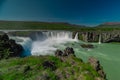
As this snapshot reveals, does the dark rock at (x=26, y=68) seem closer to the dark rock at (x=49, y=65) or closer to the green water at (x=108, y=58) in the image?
the dark rock at (x=49, y=65)

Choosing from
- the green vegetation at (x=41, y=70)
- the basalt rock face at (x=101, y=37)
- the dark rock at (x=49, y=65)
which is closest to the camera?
the green vegetation at (x=41, y=70)

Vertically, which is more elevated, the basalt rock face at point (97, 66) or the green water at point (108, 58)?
the basalt rock face at point (97, 66)

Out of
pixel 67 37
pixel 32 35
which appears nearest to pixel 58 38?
pixel 67 37

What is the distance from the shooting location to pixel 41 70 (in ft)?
29.3

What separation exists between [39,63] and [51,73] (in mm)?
1092

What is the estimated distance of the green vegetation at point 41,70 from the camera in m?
8.11

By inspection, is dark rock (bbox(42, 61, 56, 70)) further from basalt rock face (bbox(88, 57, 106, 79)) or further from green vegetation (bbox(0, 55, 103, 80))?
basalt rock face (bbox(88, 57, 106, 79))

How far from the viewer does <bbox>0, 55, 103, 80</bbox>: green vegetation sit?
8109 millimetres

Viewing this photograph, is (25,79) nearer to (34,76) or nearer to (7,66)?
(34,76)

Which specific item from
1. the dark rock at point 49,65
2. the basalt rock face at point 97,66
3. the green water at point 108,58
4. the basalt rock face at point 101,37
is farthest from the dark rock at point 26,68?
the basalt rock face at point 101,37

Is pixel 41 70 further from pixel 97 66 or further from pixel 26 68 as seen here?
pixel 97 66

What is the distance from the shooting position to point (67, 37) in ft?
155

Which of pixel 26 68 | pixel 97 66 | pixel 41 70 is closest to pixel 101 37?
pixel 97 66

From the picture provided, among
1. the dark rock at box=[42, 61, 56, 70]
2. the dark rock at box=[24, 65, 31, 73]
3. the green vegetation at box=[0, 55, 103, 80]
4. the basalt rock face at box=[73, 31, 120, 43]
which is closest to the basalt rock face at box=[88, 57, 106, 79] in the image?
the green vegetation at box=[0, 55, 103, 80]
